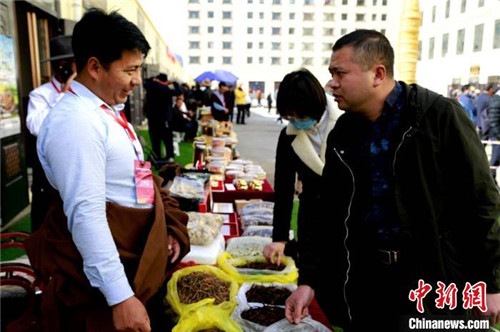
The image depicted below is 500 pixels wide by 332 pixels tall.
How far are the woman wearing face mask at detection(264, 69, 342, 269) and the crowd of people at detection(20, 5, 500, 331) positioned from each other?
0.53 metres

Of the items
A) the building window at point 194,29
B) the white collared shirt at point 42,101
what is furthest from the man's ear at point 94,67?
the building window at point 194,29

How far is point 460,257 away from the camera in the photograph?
5.10 ft

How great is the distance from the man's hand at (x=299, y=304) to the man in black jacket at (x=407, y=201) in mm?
176

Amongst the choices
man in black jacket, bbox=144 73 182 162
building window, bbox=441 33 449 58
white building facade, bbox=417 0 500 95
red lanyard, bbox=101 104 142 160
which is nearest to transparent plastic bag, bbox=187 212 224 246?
red lanyard, bbox=101 104 142 160

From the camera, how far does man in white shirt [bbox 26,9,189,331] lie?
50.4 inches

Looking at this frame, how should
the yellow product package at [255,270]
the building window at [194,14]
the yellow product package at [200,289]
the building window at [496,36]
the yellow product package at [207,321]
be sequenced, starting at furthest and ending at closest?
the building window at [194,14] < the building window at [496,36] < the yellow product package at [255,270] < the yellow product package at [200,289] < the yellow product package at [207,321]

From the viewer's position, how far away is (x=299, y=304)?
1751 mm

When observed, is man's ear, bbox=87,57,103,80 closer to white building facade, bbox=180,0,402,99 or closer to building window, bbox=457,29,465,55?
building window, bbox=457,29,465,55

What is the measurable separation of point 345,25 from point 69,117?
7974 cm

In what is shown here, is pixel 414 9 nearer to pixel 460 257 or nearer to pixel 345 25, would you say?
pixel 460 257

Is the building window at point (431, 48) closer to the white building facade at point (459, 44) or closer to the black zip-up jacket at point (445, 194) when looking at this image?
the white building facade at point (459, 44)

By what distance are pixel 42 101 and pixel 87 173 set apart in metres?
2.33

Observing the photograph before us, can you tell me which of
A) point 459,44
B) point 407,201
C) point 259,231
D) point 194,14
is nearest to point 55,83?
point 259,231

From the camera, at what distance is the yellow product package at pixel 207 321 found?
6.31 ft
